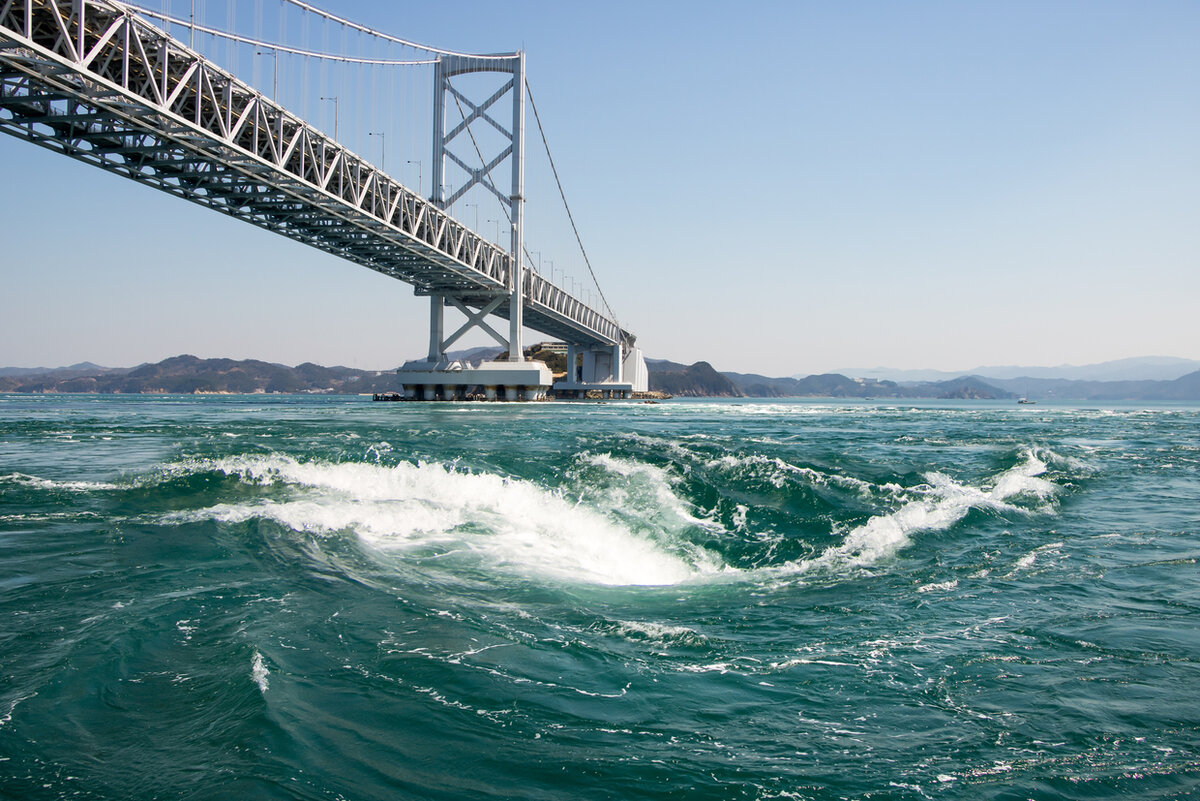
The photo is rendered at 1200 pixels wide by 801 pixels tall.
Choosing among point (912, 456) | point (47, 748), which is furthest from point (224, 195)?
point (47, 748)

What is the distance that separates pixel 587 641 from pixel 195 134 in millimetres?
23618

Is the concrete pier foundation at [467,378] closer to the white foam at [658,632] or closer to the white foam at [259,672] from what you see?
the white foam at [658,632]

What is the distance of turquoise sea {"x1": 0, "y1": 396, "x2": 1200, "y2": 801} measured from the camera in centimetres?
255

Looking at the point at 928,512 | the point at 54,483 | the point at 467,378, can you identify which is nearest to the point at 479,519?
the point at 928,512

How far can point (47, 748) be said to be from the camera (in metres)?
2.54

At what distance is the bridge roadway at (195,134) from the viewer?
701 inches

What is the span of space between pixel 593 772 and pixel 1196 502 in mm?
10058

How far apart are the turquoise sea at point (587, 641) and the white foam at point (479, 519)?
0.05 meters

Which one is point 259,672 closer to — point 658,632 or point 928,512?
point 658,632

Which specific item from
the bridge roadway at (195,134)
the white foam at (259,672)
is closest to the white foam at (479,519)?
the white foam at (259,672)

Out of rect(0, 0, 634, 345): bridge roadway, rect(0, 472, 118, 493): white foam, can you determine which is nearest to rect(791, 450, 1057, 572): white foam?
rect(0, 472, 118, 493): white foam

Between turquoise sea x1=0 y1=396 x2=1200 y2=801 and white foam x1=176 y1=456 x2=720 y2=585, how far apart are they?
0.05m

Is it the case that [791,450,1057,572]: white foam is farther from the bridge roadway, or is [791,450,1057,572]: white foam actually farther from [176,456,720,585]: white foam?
the bridge roadway

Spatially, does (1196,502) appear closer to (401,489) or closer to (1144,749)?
(1144,749)
